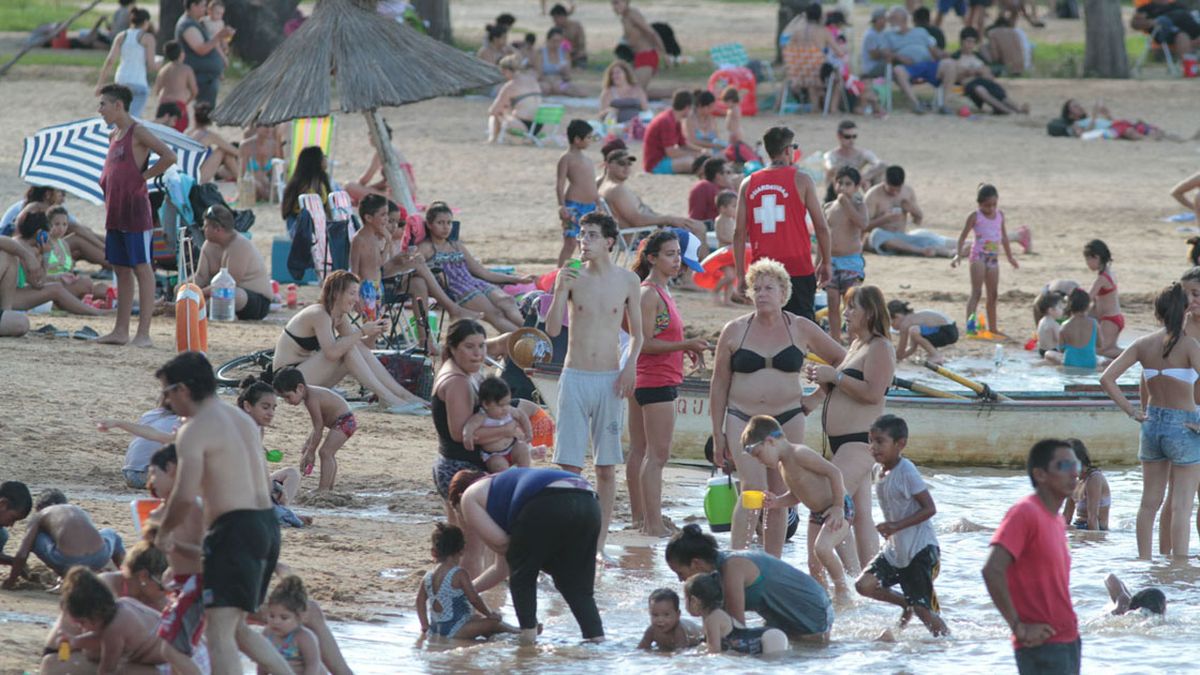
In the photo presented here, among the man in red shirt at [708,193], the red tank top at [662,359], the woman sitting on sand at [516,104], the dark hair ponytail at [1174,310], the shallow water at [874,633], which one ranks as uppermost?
the woman sitting on sand at [516,104]

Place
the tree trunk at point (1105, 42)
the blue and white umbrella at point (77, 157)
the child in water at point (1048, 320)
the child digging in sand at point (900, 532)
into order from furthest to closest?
the tree trunk at point (1105, 42) → the child in water at point (1048, 320) → the blue and white umbrella at point (77, 157) → the child digging in sand at point (900, 532)

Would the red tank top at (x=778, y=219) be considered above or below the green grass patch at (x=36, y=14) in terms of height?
below

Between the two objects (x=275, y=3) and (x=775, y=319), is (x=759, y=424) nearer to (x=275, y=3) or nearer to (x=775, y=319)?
(x=775, y=319)

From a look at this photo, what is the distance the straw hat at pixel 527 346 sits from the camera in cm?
1121

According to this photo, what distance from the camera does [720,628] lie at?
26.6 feet

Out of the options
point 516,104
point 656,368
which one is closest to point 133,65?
point 516,104

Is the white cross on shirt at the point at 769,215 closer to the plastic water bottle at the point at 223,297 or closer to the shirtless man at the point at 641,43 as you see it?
the plastic water bottle at the point at 223,297

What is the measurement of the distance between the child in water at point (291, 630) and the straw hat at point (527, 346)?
13.8ft

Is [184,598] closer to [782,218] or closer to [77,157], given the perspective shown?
[782,218]

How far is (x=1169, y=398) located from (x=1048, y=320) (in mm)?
6382

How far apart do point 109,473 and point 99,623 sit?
4.04m

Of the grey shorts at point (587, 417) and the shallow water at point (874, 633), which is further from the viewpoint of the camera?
the grey shorts at point (587, 417)

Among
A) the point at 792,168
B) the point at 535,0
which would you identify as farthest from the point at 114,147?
the point at 535,0

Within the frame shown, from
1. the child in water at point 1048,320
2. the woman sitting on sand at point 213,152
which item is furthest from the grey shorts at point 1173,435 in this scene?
the woman sitting on sand at point 213,152
